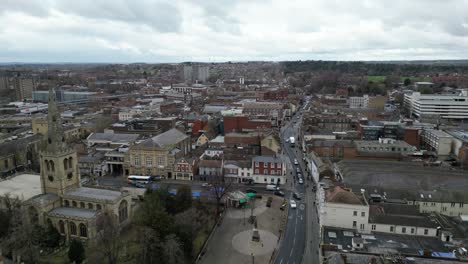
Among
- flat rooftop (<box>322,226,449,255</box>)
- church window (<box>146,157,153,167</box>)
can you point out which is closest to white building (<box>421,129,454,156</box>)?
flat rooftop (<box>322,226,449,255</box>)

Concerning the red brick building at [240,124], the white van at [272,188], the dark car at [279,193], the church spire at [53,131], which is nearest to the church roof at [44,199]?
the church spire at [53,131]

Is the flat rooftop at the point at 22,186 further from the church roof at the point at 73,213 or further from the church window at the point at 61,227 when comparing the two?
the church window at the point at 61,227

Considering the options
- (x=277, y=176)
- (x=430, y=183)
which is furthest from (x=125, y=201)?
(x=430, y=183)

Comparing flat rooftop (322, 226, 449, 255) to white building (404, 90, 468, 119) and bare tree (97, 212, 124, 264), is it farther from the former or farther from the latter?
white building (404, 90, 468, 119)

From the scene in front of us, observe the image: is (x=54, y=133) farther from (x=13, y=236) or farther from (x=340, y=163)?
(x=340, y=163)

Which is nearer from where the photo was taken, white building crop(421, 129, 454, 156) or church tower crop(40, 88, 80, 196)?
church tower crop(40, 88, 80, 196)

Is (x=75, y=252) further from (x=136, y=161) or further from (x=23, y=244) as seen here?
(x=136, y=161)
